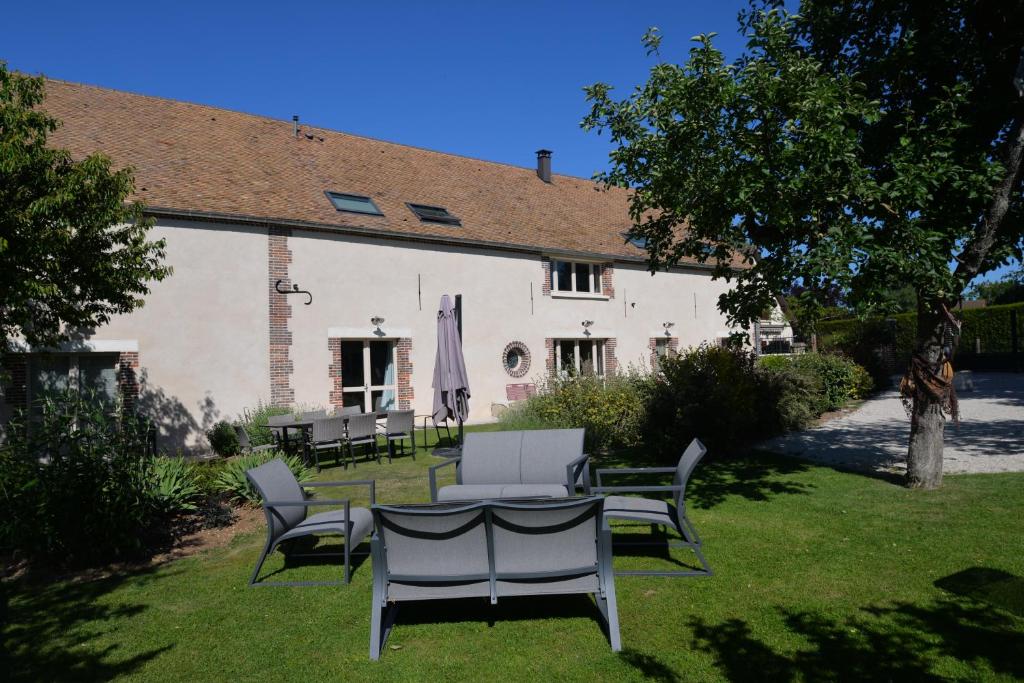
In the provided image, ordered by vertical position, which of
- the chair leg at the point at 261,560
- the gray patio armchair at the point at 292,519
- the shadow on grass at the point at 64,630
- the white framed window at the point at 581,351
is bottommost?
the shadow on grass at the point at 64,630

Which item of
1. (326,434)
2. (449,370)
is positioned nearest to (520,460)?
(449,370)

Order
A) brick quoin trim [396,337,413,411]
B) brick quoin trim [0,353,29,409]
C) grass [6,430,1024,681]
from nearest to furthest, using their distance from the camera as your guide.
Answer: grass [6,430,1024,681], brick quoin trim [0,353,29,409], brick quoin trim [396,337,413,411]

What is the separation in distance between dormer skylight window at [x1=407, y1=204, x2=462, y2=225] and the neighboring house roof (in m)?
0.22

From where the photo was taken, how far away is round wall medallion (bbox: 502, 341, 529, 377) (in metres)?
17.0

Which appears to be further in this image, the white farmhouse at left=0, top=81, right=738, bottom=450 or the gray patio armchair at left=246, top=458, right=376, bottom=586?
the white farmhouse at left=0, top=81, right=738, bottom=450

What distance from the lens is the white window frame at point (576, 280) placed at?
59.6 feet

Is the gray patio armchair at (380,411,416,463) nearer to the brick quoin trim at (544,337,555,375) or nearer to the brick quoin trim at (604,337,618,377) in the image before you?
the brick quoin trim at (544,337,555,375)

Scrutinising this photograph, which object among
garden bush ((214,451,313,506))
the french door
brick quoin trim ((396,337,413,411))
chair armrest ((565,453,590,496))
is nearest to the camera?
chair armrest ((565,453,590,496))

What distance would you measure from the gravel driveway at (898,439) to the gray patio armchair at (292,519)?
6581 millimetres

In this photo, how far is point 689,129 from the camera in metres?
6.57

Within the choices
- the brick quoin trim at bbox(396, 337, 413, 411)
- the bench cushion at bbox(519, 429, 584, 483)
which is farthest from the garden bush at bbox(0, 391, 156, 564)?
the brick quoin trim at bbox(396, 337, 413, 411)

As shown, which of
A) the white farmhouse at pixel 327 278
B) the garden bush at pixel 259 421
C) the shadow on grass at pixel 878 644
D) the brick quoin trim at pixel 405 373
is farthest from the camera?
the brick quoin trim at pixel 405 373

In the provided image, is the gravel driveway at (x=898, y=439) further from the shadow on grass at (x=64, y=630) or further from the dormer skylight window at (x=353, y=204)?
the dormer skylight window at (x=353, y=204)

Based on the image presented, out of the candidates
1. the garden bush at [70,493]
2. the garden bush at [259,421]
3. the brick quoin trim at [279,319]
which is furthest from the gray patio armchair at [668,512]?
the brick quoin trim at [279,319]
